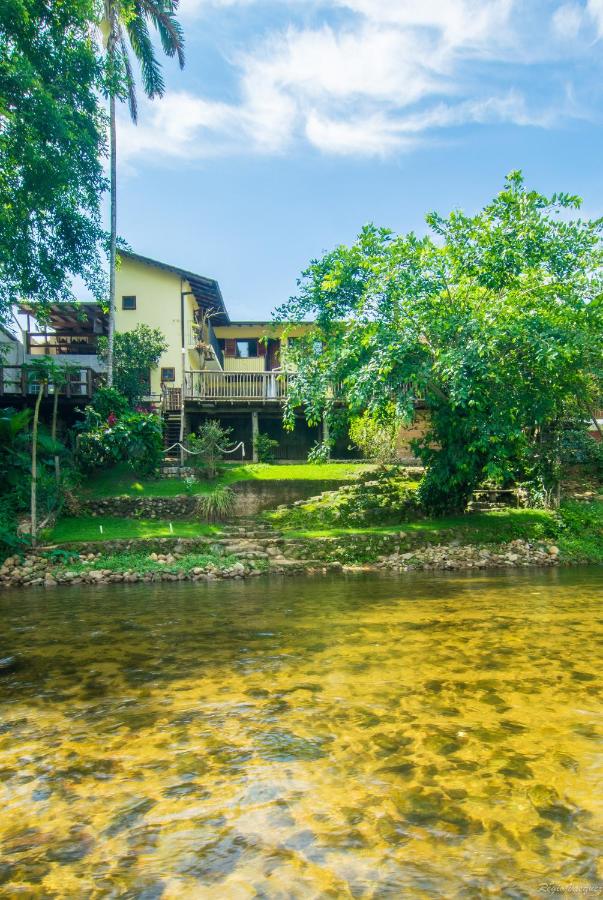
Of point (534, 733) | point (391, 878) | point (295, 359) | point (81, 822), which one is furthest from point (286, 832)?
point (295, 359)

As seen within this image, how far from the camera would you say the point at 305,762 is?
404 centimetres

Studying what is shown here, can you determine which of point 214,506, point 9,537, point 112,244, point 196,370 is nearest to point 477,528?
point 214,506

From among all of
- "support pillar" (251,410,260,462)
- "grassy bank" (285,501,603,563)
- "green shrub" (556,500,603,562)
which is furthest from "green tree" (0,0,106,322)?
"green shrub" (556,500,603,562)

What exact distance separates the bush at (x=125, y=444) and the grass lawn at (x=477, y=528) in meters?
6.81

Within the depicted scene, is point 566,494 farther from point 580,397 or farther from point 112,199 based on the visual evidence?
point 112,199

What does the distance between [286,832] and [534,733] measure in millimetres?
2139

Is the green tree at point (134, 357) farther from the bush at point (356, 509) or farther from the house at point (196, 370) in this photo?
the bush at point (356, 509)

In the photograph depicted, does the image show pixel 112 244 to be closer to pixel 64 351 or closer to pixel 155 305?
pixel 155 305

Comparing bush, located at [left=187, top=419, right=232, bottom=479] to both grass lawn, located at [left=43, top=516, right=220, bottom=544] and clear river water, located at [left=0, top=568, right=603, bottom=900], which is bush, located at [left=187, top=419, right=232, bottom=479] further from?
clear river water, located at [left=0, top=568, right=603, bottom=900]

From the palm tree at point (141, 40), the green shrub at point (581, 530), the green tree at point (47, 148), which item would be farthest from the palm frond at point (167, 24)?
the green shrub at point (581, 530)

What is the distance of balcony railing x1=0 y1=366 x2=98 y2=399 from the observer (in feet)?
74.7

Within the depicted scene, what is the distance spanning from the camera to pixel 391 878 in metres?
2.76

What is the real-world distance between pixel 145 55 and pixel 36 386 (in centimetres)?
1416

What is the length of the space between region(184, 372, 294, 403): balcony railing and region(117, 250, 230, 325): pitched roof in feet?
19.8
